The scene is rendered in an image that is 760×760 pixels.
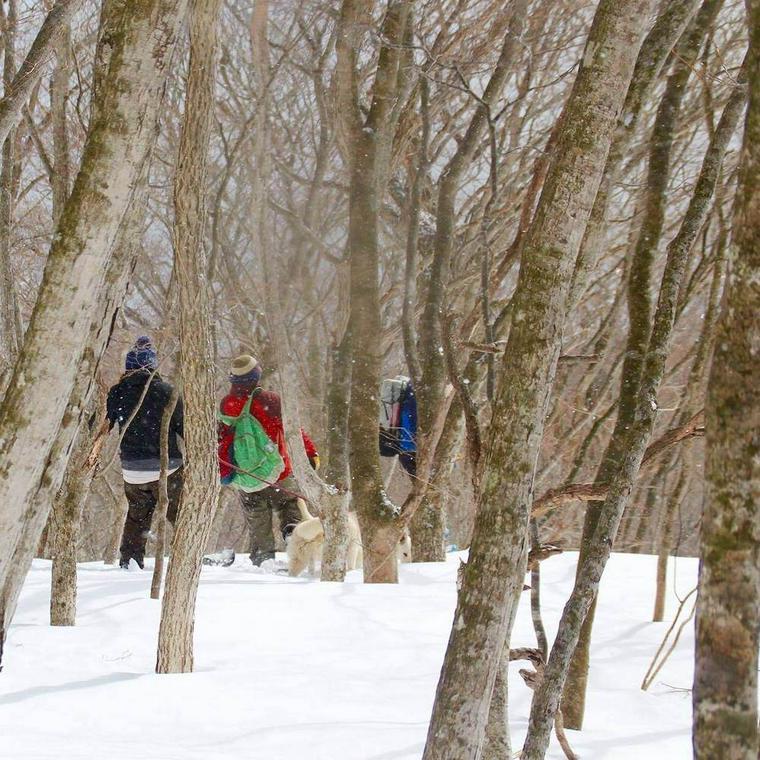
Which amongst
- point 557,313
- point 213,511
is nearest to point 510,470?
point 557,313

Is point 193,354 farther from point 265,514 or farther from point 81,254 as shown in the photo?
point 265,514

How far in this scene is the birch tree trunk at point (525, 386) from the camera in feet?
7.87

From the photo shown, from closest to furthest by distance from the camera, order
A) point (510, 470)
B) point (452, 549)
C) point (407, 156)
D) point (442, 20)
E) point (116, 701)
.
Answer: point (510, 470) → point (116, 701) → point (442, 20) → point (407, 156) → point (452, 549)

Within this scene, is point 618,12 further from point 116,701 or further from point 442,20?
point 442,20

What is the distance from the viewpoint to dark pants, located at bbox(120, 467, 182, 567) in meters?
8.16

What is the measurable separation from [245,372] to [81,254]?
17.5 feet

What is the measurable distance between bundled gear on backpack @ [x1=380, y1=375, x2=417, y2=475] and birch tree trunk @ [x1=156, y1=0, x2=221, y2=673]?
12.9 ft

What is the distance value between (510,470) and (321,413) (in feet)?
34.2

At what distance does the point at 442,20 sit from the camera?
27.9 ft

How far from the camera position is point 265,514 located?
8.56 meters

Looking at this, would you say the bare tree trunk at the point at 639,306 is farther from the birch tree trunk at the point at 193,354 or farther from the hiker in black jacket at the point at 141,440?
Result: the hiker in black jacket at the point at 141,440

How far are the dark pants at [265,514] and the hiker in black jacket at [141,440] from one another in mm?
722

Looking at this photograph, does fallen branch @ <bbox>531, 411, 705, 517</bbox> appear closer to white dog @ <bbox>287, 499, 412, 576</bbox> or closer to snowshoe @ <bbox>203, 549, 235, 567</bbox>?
white dog @ <bbox>287, 499, 412, 576</bbox>

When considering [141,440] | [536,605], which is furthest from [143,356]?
[536,605]
